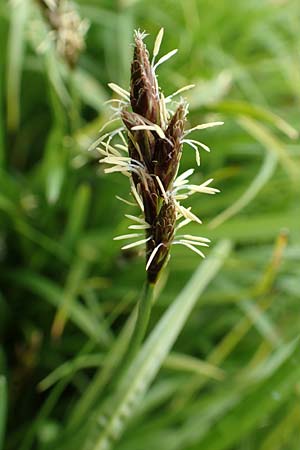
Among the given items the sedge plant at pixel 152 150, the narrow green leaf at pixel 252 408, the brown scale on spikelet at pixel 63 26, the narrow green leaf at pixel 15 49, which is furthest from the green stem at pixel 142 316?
the narrow green leaf at pixel 15 49

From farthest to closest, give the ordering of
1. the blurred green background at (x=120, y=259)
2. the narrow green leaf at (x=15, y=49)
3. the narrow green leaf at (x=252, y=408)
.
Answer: the narrow green leaf at (x=15, y=49) < the blurred green background at (x=120, y=259) < the narrow green leaf at (x=252, y=408)

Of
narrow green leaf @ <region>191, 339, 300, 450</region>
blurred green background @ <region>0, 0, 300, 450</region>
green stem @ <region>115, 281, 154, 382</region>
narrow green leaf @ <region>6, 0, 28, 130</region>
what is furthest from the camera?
narrow green leaf @ <region>6, 0, 28, 130</region>

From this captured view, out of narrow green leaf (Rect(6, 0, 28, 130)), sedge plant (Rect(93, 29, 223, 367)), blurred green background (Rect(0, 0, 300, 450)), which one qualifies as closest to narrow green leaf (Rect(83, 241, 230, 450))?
blurred green background (Rect(0, 0, 300, 450))

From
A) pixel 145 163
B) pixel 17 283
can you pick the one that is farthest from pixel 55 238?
pixel 145 163

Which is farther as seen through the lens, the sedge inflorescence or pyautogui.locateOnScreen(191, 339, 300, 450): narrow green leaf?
pyautogui.locateOnScreen(191, 339, 300, 450): narrow green leaf

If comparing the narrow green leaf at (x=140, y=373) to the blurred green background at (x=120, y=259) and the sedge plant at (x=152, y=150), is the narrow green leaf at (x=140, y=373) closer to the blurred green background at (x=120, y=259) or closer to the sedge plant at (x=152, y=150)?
the blurred green background at (x=120, y=259)

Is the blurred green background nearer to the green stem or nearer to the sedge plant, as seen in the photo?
the green stem

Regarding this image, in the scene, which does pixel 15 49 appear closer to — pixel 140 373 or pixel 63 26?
pixel 63 26

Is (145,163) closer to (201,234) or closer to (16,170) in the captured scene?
(201,234)
